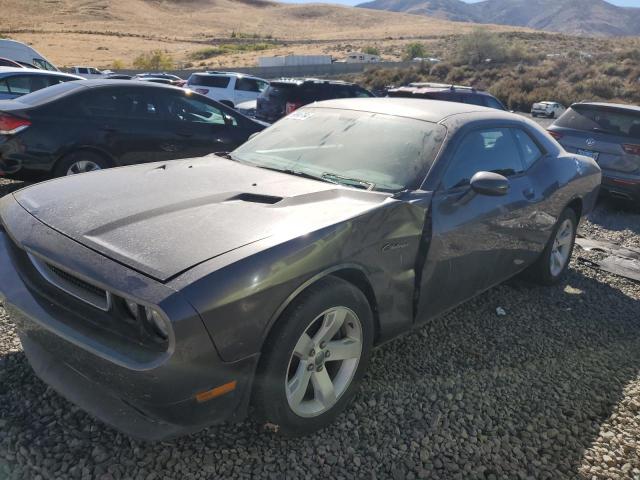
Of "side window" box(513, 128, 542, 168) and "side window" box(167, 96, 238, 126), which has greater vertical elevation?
"side window" box(513, 128, 542, 168)

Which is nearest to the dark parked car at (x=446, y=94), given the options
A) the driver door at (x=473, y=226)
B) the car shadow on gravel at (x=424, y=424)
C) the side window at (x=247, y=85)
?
the driver door at (x=473, y=226)

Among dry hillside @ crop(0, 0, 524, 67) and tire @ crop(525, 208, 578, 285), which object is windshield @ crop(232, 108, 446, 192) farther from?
dry hillside @ crop(0, 0, 524, 67)

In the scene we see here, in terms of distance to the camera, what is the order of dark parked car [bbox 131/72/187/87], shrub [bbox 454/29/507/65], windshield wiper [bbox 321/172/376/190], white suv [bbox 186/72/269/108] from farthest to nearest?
1. shrub [bbox 454/29/507/65]
2. dark parked car [bbox 131/72/187/87]
3. white suv [bbox 186/72/269/108]
4. windshield wiper [bbox 321/172/376/190]

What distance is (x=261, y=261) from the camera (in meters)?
2.12

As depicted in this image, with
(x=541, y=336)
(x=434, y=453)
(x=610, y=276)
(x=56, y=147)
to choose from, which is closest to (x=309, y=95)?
(x=56, y=147)

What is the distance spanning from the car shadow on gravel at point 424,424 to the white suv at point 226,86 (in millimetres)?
12765

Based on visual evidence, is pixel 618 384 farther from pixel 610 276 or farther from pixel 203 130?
pixel 203 130

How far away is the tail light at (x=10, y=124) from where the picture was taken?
18.2 ft

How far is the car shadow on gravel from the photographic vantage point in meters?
2.36

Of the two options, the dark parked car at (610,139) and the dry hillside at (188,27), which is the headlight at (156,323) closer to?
the dark parked car at (610,139)

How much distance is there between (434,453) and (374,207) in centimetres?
128

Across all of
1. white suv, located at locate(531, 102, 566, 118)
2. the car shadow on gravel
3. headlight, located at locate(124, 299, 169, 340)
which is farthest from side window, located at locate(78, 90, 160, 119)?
white suv, located at locate(531, 102, 566, 118)

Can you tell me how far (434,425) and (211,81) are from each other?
1453 cm

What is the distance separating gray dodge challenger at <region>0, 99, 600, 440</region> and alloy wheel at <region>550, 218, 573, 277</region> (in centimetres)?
101
